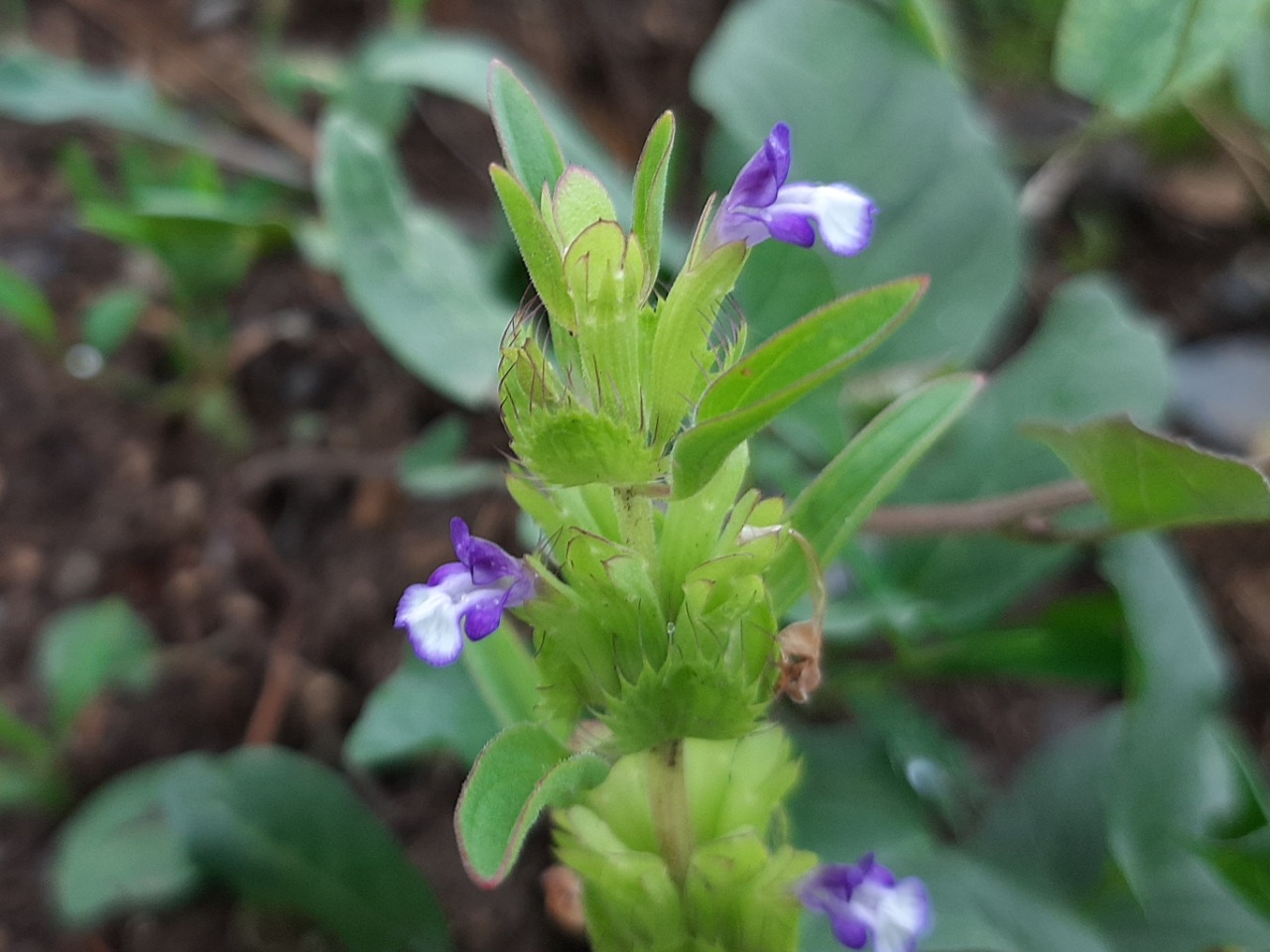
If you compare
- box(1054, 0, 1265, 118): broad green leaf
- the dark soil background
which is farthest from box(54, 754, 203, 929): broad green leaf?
box(1054, 0, 1265, 118): broad green leaf

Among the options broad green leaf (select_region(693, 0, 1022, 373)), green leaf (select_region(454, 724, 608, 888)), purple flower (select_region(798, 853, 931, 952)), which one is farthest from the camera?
broad green leaf (select_region(693, 0, 1022, 373))

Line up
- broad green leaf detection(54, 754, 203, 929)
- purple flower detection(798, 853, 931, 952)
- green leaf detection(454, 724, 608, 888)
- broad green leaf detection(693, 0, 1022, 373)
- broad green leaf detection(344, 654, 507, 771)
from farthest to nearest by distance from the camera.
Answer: broad green leaf detection(693, 0, 1022, 373)
broad green leaf detection(54, 754, 203, 929)
broad green leaf detection(344, 654, 507, 771)
purple flower detection(798, 853, 931, 952)
green leaf detection(454, 724, 608, 888)

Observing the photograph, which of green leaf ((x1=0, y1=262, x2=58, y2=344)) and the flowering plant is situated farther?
green leaf ((x1=0, y1=262, x2=58, y2=344))

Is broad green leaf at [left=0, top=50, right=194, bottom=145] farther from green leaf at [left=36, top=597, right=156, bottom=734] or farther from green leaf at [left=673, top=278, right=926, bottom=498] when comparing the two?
green leaf at [left=673, top=278, right=926, bottom=498]

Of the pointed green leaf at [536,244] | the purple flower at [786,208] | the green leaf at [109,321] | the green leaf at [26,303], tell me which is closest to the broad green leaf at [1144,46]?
the purple flower at [786,208]

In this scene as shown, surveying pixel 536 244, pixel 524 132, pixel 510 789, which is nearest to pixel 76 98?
pixel 524 132

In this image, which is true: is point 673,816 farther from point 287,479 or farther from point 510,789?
point 287,479

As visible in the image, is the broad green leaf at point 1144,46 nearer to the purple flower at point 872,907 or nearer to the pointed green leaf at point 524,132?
the pointed green leaf at point 524,132
